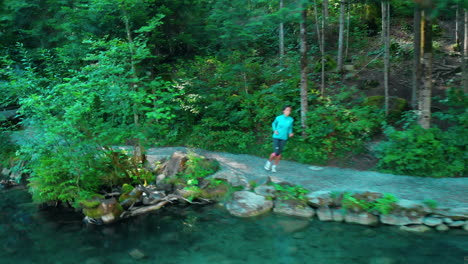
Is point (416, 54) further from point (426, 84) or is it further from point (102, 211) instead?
point (102, 211)

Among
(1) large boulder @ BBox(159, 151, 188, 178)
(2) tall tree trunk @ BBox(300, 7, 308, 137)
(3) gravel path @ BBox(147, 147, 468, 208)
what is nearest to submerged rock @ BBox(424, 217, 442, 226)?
(3) gravel path @ BBox(147, 147, 468, 208)

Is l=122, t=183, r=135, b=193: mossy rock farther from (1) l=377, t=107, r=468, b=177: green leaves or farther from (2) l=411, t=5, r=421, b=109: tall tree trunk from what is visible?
(2) l=411, t=5, r=421, b=109: tall tree trunk

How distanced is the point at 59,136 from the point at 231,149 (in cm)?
551

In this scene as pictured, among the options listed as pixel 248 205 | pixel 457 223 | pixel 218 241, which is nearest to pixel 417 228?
pixel 457 223

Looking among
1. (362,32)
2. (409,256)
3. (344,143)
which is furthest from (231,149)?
(362,32)

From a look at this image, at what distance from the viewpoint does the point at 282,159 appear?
9883 mm

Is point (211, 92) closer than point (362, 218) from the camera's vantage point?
No

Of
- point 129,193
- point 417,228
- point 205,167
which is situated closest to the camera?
point 417,228

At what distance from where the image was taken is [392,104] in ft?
35.3

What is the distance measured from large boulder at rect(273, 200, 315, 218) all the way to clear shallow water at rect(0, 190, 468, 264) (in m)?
0.21

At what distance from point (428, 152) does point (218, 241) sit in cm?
573

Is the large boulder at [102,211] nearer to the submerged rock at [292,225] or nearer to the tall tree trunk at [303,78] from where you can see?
the submerged rock at [292,225]

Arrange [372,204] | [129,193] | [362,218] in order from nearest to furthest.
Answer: [362,218] → [372,204] → [129,193]

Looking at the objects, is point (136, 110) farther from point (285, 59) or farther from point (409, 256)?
point (285, 59)
